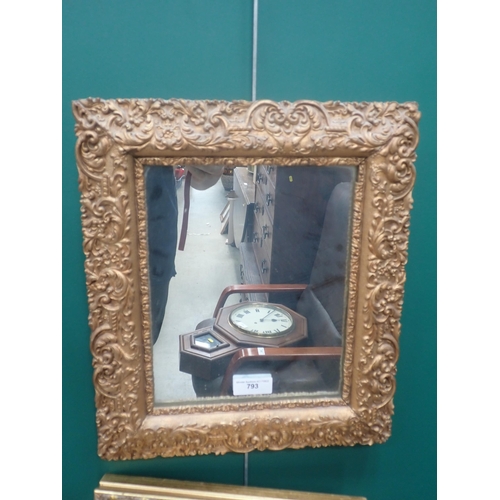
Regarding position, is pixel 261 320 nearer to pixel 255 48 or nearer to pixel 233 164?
pixel 233 164

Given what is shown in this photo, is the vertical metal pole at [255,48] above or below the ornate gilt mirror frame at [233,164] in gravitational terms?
above

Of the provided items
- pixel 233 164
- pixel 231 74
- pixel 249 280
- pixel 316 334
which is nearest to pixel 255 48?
pixel 231 74

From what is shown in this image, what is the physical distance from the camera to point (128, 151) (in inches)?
24.4

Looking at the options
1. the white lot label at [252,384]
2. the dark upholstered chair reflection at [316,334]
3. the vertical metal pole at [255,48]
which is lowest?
the white lot label at [252,384]

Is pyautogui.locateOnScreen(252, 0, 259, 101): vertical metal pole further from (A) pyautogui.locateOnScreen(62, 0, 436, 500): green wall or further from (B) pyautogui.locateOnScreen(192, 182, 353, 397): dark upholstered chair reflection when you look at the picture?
(B) pyautogui.locateOnScreen(192, 182, 353, 397): dark upholstered chair reflection

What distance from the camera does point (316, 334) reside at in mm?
736

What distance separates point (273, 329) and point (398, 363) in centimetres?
25

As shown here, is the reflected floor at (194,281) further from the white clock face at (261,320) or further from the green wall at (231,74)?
the green wall at (231,74)

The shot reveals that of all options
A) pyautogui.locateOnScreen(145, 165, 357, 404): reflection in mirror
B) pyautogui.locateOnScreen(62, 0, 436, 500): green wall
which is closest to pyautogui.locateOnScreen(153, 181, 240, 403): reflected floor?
pyautogui.locateOnScreen(145, 165, 357, 404): reflection in mirror

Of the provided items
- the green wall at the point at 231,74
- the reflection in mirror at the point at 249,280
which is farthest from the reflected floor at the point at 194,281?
the green wall at the point at 231,74

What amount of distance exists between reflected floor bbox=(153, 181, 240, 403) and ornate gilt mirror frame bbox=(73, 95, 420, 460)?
25mm

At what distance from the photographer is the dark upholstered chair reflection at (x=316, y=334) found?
704 mm

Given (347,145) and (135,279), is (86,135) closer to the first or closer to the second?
(135,279)

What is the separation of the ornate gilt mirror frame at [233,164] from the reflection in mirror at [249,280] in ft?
0.07
